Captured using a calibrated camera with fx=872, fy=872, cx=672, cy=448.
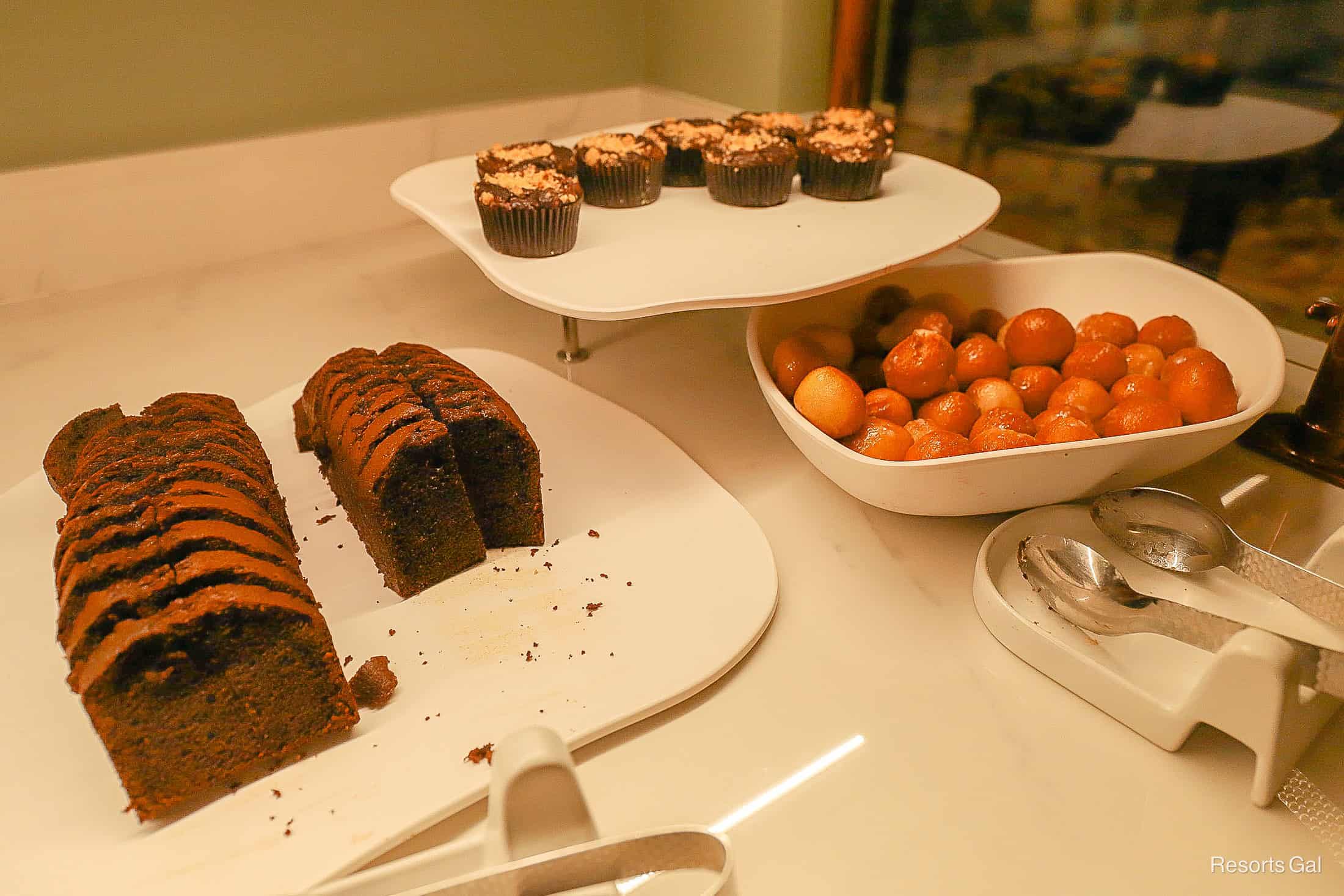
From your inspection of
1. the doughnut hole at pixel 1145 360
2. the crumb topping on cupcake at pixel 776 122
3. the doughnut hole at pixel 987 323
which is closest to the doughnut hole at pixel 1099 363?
the doughnut hole at pixel 1145 360

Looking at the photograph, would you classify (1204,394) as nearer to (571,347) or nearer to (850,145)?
(850,145)

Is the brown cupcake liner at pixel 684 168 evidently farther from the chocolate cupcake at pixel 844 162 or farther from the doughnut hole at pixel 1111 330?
the doughnut hole at pixel 1111 330

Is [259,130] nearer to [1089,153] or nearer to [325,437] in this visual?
[325,437]

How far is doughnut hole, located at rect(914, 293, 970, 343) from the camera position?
4.06 feet

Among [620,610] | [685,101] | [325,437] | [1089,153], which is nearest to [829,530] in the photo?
[620,610]

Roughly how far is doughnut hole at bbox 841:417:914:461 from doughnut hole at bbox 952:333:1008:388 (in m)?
0.16

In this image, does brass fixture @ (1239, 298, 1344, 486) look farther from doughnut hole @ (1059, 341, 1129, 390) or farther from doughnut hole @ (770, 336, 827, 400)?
doughnut hole @ (770, 336, 827, 400)

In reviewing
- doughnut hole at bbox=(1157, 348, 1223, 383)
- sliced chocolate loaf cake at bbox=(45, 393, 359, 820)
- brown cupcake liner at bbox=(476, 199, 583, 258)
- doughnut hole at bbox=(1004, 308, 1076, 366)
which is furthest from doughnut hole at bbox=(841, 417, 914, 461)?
sliced chocolate loaf cake at bbox=(45, 393, 359, 820)

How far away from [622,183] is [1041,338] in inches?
26.8

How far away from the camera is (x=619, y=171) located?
139 cm

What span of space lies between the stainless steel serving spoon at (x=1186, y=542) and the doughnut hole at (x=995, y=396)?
0.56ft

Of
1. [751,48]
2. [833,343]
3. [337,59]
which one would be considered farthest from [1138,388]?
[337,59]

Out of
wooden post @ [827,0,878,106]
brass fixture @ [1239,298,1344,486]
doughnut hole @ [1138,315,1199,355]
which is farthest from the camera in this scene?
wooden post @ [827,0,878,106]

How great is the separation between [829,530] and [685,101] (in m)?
1.37
